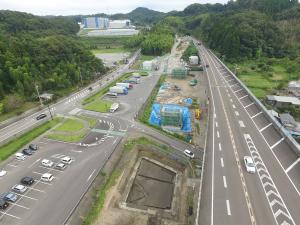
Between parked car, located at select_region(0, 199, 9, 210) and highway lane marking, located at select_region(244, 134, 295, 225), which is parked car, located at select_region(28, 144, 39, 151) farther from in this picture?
highway lane marking, located at select_region(244, 134, 295, 225)

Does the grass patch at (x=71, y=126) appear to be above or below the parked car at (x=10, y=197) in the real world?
above

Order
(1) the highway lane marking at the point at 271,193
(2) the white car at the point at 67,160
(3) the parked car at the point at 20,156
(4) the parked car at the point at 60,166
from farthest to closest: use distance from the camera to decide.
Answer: (3) the parked car at the point at 20,156 → (2) the white car at the point at 67,160 → (4) the parked car at the point at 60,166 → (1) the highway lane marking at the point at 271,193

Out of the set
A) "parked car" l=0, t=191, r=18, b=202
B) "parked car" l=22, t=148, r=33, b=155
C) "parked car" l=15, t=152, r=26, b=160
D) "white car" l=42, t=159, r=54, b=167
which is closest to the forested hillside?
"parked car" l=22, t=148, r=33, b=155

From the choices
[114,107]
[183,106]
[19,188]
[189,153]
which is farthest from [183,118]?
[19,188]

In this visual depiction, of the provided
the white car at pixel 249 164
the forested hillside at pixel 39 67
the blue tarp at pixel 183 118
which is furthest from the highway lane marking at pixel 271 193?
the forested hillside at pixel 39 67

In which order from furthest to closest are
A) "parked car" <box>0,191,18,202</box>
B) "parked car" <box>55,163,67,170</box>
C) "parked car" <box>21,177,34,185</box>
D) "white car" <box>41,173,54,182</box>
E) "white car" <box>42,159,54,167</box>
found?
"white car" <box>42,159,54,167</box> < "parked car" <box>55,163,67,170</box> < "white car" <box>41,173,54,182</box> < "parked car" <box>21,177,34,185</box> < "parked car" <box>0,191,18,202</box>

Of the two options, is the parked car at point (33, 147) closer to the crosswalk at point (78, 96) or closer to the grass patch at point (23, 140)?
the grass patch at point (23, 140)
